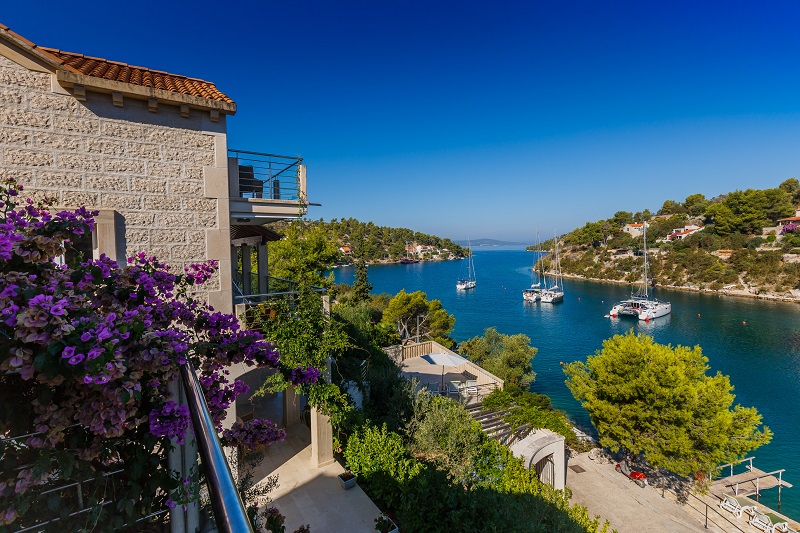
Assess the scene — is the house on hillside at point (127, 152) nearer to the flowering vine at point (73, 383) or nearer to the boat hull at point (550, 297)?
the flowering vine at point (73, 383)

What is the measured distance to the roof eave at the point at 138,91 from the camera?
4379 mm

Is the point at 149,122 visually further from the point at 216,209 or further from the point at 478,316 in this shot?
the point at 478,316

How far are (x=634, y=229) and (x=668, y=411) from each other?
77960 millimetres

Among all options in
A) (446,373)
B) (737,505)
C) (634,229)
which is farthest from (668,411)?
(634,229)

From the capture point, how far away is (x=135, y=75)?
17.1ft

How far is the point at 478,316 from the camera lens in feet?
156

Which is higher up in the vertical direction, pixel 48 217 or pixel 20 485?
pixel 48 217

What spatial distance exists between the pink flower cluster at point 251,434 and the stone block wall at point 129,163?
317cm

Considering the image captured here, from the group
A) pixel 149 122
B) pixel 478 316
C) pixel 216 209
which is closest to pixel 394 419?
pixel 216 209

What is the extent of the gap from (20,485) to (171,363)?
1.71 ft

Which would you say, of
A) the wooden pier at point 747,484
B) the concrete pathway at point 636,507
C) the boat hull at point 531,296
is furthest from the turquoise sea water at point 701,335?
the concrete pathway at point 636,507

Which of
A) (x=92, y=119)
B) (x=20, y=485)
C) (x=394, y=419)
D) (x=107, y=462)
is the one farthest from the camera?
(x=394, y=419)

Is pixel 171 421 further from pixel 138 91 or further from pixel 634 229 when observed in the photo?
pixel 634 229

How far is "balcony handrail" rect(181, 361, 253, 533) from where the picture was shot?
0.92 meters
